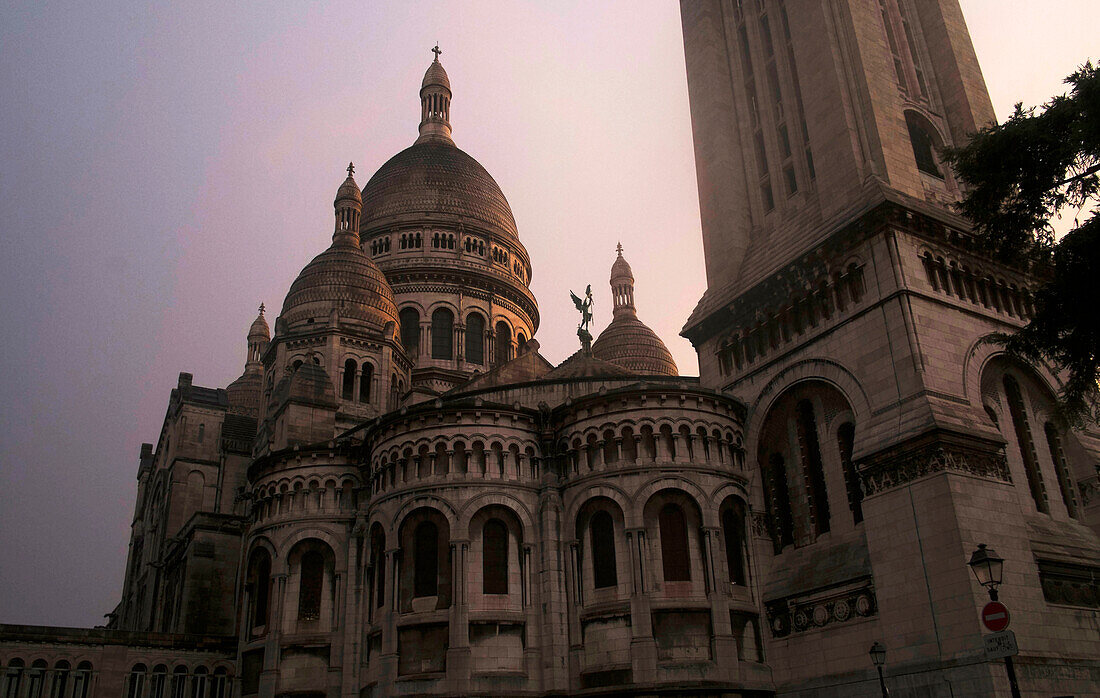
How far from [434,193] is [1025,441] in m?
43.8

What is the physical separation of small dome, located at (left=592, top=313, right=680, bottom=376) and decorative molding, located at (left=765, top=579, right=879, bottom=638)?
29318mm

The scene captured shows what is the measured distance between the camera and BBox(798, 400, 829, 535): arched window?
1144 inches

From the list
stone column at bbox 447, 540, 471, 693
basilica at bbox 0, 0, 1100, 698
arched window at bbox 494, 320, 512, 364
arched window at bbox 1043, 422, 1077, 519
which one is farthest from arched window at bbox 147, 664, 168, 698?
arched window at bbox 1043, 422, 1077, 519

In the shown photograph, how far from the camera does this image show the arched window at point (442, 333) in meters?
58.3

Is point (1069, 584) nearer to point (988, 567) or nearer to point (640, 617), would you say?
point (988, 567)

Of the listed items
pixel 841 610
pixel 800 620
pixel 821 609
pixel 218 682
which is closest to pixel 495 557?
pixel 800 620

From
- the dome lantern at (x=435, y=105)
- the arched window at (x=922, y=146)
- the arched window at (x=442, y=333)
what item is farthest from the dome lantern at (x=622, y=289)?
the arched window at (x=922, y=146)

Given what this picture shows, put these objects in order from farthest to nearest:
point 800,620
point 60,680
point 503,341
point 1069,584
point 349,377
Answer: point 503,341, point 349,377, point 60,680, point 800,620, point 1069,584

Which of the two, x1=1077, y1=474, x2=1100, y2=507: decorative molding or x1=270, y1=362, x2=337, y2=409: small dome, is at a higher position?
x1=270, y1=362, x2=337, y2=409: small dome

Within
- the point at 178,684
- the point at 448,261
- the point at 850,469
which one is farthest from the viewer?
the point at 448,261

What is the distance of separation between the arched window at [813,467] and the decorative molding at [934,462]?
312 centimetres

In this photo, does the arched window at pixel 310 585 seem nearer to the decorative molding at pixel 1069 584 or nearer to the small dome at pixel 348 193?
the decorative molding at pixel 1069 584

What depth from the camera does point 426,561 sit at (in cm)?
2964

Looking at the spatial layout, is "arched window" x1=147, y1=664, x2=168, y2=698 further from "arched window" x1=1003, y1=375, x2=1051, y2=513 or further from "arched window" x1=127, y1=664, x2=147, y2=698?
"arched window" x1=1003, y1=375, x2=1051, y2=513
